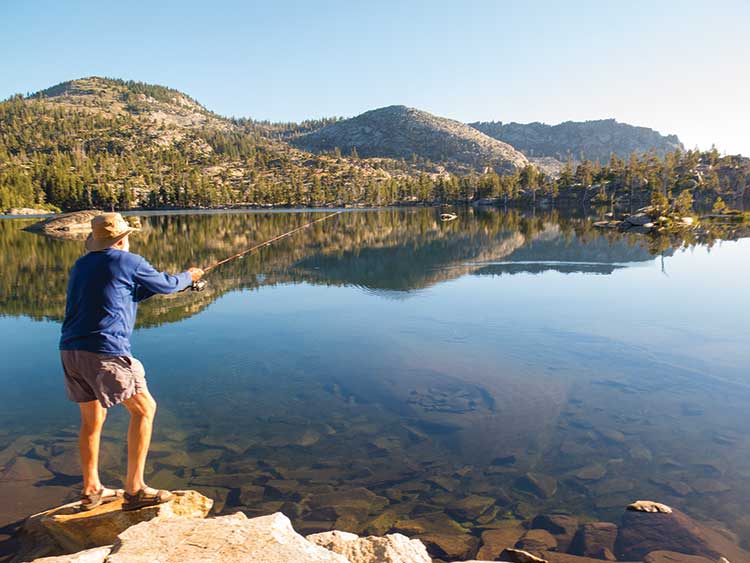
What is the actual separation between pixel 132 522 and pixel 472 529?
4.74 metres

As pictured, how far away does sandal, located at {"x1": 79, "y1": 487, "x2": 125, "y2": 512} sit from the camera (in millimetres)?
6055

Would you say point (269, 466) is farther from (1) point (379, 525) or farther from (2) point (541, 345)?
(2) point (541, 345)

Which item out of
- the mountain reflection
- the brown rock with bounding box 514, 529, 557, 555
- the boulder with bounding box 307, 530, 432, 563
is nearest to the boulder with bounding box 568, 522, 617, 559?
the brown rock with bounding box 514, 529, 557, 555

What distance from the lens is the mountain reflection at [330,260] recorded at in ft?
80.4

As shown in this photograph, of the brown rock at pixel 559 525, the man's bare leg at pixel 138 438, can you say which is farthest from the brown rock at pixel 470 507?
the man's bare leg at pixel 138 438

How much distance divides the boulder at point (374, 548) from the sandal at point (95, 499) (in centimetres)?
311

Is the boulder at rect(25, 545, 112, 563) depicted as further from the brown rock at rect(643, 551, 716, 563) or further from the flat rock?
the flat rock

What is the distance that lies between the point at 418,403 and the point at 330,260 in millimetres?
28089

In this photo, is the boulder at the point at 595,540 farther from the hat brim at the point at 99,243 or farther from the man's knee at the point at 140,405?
the hat brim at the point at 99,243

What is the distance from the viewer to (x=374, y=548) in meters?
5.10

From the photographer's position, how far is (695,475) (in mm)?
8117

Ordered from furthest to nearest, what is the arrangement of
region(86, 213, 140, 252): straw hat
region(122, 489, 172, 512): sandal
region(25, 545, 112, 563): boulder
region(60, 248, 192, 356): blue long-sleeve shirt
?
region(122, 489, 172, 512): sandal, region(86, 213, 140, 252): straw hat, region(60, 248, 192, 356): blue long-sleeve shirt, region(25, 545, 112, 563): boulder

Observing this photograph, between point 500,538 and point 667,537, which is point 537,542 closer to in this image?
point 500,538

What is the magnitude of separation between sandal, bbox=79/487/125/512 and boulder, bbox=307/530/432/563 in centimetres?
311
